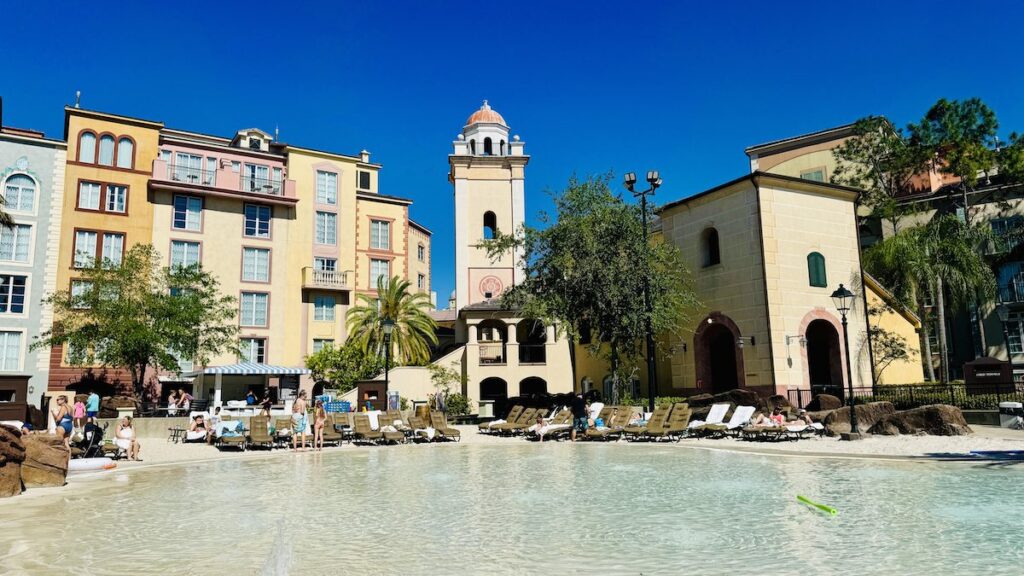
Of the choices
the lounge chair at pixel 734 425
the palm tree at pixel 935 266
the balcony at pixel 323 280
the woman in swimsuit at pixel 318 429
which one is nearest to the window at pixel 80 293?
the balcony at pixel 323 280

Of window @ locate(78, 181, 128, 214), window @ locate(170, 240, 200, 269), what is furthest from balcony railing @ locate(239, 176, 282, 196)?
window @ locate(78, 181, 128, 214)

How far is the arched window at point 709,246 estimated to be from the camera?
1213 inches

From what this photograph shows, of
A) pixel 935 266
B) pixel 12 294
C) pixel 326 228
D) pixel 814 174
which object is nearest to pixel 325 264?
pixel 326 228

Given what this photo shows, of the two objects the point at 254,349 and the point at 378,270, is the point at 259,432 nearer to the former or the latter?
the point at 254,349

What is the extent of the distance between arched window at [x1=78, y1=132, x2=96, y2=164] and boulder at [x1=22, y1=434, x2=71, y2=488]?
101 feet

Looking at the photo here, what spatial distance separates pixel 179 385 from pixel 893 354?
36661 millimetres

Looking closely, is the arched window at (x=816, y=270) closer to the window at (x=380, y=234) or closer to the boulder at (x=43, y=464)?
the boulder at (x=43, y=464)

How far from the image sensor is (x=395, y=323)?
40.6 metres

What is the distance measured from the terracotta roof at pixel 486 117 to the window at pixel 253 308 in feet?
65.6

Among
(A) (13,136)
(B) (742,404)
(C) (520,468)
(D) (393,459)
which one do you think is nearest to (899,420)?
(B) (742,404)

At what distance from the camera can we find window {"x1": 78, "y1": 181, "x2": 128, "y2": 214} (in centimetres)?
3734

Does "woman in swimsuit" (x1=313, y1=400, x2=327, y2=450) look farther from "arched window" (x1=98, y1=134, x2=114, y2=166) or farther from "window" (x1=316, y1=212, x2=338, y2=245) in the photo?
"arched window" (x1=98, y1=134, x2=114, y2=166)

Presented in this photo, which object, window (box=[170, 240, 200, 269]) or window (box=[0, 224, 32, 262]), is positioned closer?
window (box=[0, 224, 32, 262])

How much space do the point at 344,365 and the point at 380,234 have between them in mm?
11389
